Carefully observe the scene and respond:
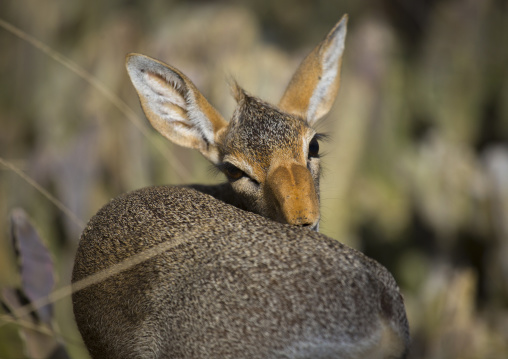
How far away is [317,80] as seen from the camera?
4.34m

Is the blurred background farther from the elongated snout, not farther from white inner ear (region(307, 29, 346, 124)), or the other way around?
the elongated snout

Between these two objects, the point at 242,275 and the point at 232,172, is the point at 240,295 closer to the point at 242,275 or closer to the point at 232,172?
the point at 242,275

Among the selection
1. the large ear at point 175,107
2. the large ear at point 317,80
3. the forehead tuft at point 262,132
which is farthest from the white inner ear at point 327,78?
the large ear at point 175,107

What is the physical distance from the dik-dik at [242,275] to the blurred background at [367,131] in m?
3.57

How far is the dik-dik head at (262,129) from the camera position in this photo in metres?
3.22

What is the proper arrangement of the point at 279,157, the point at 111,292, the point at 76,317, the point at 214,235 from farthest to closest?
the point at 279,157 → the point at 76,317 → the point at 111,292 → the point at 214,235

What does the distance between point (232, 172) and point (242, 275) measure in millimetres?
1364

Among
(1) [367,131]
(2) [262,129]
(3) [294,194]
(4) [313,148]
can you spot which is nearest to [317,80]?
(4) [313,148]

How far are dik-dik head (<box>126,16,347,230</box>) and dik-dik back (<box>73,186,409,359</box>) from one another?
0.41 m

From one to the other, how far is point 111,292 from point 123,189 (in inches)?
171

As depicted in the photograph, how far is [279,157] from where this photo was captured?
347 cm

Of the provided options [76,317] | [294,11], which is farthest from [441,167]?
[76,317]

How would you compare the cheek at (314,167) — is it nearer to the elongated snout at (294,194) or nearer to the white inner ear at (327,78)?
the elongated snout at (294,194)

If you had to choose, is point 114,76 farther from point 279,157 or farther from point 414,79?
point 279,157
